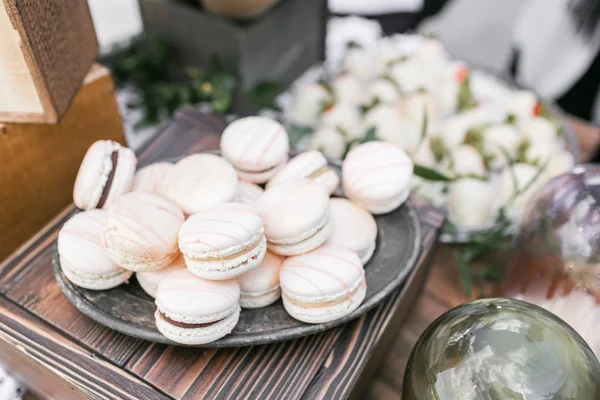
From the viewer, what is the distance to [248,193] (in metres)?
0.53

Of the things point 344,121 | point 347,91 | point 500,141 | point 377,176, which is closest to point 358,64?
point 347,91

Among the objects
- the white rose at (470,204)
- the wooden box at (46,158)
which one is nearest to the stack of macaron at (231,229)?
the wooden box at (46,158)

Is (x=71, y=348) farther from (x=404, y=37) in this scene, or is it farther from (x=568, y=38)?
(x=568, y=38)

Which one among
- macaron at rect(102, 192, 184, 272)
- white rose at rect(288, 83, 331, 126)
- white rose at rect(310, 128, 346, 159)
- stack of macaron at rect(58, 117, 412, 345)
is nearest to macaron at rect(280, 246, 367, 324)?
stack of macaron at rect(58, 117, 412, 345)

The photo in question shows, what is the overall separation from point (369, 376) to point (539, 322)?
0.22m

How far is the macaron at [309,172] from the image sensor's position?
1.74 ft

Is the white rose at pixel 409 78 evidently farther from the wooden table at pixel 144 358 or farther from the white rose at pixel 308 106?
the wooden table at pixel 144 358

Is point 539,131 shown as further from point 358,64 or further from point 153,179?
point 153,179

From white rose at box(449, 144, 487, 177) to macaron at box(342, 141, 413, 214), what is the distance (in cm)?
25

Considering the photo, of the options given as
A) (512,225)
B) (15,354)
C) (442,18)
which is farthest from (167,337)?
(442,18)

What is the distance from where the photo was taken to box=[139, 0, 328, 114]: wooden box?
2.76 ft

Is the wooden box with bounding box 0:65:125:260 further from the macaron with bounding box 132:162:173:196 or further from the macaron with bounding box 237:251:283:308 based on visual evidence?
the macaron with bounding box 237:251:283:308

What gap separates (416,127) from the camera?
83 cm

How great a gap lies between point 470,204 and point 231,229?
0.43 metres
